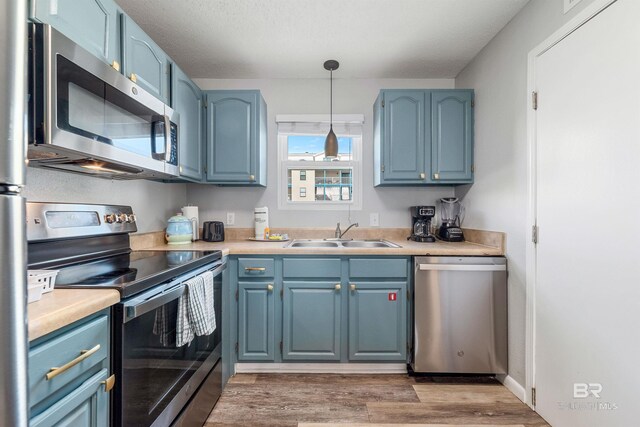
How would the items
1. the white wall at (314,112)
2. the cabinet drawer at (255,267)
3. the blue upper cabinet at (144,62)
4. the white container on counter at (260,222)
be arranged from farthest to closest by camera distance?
1. the white wall at (314,112)
2. the white container on counter at (260,222)
3. the cabinet drawer at (255,267)
4. the blue upper cabinet at (144,62)

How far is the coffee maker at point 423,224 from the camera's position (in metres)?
2.43

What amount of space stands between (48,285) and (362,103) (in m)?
2.54

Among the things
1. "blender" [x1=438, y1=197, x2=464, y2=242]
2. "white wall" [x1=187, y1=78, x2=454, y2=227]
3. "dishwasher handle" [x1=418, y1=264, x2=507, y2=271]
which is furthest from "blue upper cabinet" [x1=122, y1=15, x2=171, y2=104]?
"blender" [x1=438, y1=197, x2=464, y2=242]

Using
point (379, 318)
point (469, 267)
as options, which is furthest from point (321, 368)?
point (469, 267)

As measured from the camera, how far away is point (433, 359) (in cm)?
195

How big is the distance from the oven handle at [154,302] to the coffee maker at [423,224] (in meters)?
1.86

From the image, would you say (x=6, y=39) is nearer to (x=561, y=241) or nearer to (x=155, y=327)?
(x=155, y=327)

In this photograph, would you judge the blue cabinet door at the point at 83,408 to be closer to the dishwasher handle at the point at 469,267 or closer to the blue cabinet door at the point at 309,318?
the blue cabinet door at the point at 309,318

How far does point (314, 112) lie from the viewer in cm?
271

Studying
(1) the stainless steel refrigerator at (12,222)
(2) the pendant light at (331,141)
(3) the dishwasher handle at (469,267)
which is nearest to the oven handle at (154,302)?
(1) the stainless steel refrigerator at (12,222)

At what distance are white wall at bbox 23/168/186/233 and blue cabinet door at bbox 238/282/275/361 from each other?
2.95ft

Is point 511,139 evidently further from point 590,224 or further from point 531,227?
point 590,224

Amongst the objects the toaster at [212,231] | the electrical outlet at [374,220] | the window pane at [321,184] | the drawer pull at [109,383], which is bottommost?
the drawer pull at [109,383]

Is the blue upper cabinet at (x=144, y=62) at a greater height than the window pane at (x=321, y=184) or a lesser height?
greater
